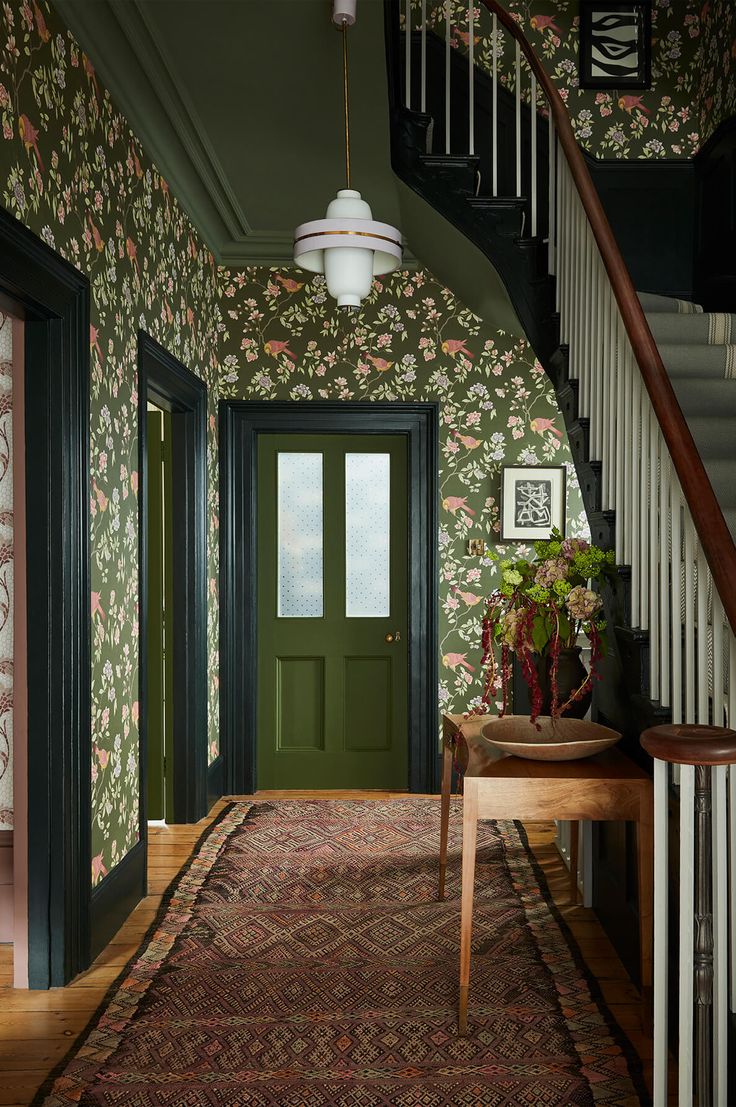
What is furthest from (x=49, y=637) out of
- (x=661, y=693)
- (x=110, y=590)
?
A: (x=661, y=693)

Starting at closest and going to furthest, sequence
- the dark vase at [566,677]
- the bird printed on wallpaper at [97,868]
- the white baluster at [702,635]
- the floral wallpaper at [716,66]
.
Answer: the white baluster at [702,635] < the dark vase at [566,677] < the bird printed on wallpaper at [97,868] < the floral wallpaper at [716,66]

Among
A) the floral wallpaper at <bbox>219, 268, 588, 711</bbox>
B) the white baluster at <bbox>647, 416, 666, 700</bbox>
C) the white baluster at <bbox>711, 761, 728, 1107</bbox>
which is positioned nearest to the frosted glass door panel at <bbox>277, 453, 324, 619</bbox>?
the floral wallpaper at <bbox>219, 268, 588, 711</bbox>

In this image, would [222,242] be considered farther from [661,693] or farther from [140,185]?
[661,693]

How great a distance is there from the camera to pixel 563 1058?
2328 mm

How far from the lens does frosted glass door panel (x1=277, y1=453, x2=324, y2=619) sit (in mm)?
5297

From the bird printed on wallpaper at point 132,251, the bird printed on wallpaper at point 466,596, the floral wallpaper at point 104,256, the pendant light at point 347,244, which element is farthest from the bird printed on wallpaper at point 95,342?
the bird printed on wallpaper at point 466,596

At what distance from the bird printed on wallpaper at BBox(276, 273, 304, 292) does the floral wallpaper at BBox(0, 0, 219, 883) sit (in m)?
1.15

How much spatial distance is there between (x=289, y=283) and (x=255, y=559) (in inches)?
65.0

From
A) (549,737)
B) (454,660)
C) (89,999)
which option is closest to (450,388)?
(454,660)

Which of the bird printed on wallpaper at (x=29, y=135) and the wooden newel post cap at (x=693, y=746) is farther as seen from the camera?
the bird printed on wallpaper at (x=29, y=135)

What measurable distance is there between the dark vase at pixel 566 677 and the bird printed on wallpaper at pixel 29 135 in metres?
2.11

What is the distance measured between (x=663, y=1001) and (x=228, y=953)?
1.76m

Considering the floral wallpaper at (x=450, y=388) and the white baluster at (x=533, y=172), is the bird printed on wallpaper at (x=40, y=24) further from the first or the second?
the floral wallpaper at (x=450, y=388)

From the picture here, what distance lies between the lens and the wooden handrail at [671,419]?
183cm
